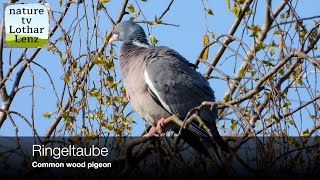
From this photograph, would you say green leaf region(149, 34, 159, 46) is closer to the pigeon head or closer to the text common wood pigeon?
the text common wood pigeon

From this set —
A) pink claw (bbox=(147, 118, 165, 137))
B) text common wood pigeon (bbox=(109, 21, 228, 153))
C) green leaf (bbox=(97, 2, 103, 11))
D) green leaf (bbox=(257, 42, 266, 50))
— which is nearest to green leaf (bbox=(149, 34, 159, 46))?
text common wood pigeon (bbox=(109, 21, 228, 153))

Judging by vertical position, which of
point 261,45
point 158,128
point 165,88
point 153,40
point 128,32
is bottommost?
point 158,128

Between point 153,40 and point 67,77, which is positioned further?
point 153,40

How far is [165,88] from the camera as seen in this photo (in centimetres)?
508

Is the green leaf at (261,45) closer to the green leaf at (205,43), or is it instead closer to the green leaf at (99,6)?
the green leaf at (205,43)

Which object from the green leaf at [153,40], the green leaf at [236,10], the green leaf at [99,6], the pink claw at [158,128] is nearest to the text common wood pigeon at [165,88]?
the pink claw at [158,128]

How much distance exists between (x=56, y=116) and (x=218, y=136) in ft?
3.83

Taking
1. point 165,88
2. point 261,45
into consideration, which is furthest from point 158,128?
point 261,45

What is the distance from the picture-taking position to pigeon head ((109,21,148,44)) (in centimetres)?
542

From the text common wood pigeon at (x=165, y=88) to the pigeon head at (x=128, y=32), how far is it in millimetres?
247

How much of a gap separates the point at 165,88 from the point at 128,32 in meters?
0.61

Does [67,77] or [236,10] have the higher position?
[236,10]

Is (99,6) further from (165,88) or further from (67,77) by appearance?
(165,88)

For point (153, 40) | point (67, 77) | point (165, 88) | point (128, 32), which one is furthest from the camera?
point (128, 32)
